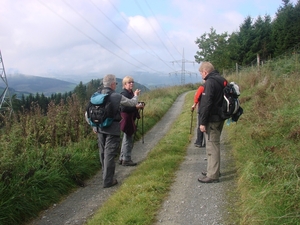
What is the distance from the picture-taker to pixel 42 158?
5.54 meters

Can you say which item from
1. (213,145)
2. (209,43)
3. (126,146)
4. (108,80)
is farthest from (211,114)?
(209,43)

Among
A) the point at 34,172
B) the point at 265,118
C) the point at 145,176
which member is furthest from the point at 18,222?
the point at 265,118

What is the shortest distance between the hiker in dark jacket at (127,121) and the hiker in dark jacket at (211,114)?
6.00 feet

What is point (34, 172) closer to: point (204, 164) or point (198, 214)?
point (198, 214)

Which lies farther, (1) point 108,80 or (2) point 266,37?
(2) point 266,37

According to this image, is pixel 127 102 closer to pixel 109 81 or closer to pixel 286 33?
pixel 109 81

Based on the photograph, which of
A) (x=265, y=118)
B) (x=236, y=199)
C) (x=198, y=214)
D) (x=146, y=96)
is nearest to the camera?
(x=198, y=214)

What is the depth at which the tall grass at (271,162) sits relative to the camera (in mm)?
3079

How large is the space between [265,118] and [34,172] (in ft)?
17.5

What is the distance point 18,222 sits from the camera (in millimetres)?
4160

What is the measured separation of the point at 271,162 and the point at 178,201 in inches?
63.5

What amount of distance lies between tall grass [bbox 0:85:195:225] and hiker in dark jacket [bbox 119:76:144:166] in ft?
2.42

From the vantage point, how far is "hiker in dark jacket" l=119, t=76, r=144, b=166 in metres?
6.29

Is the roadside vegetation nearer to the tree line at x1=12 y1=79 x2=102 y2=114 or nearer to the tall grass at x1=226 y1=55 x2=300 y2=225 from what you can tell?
the tall grass at x1=226 y1=55 x2=300 y2=225
